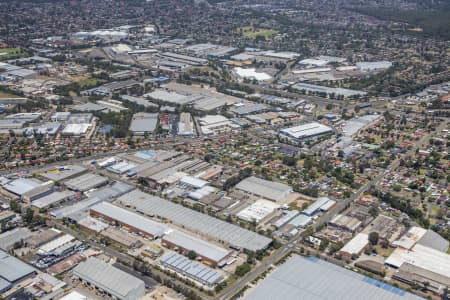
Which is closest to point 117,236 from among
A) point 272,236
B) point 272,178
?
point 272,236

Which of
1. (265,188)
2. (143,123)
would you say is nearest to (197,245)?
(265,188)

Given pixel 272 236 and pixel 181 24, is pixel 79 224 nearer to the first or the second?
pixel 272 236

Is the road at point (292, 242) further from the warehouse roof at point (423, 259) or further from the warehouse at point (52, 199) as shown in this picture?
the warehouse at point (52, 199)

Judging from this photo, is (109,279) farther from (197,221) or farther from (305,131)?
(305,131)

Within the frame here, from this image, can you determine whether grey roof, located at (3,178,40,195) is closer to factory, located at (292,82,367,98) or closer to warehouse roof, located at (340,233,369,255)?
warehouse roof, located at (340,233,369,255)

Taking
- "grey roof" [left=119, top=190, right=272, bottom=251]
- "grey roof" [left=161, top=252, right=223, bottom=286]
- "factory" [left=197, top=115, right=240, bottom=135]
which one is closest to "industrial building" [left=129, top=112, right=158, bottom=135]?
"factory" [left=197, top=115, right=240, bottom=135]

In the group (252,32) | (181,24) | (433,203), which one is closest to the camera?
(433,203)

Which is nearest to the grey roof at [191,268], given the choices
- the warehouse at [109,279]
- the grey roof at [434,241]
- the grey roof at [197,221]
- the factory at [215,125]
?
the warehouse at [109,279]
